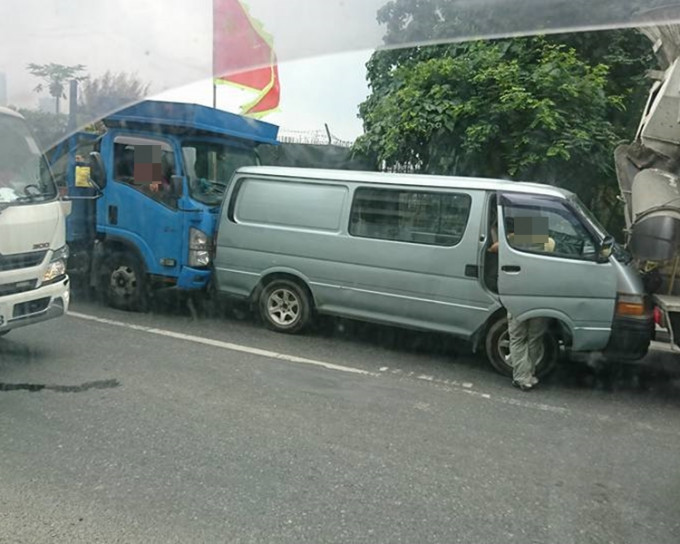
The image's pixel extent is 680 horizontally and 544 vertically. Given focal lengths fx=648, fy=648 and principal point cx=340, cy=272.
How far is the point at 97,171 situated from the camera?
7527 mm

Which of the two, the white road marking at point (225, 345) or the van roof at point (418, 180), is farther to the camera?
the white road marking at point (225, 345)

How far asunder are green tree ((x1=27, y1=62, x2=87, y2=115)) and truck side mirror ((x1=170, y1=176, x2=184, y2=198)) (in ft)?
4.65

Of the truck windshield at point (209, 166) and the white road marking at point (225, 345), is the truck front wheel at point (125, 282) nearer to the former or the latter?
the white road marking at point (225, 345)

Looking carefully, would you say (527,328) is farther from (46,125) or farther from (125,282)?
(46,125)

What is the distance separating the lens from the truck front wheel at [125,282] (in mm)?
7680

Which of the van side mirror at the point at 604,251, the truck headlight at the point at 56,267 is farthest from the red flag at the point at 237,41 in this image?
the van side mirror at the point at 604,251

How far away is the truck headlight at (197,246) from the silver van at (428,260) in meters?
0.20

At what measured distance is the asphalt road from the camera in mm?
3203

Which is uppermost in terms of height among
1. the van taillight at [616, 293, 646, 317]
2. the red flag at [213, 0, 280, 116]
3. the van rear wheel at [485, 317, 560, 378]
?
the red flag at [213, 0, 280, 116]

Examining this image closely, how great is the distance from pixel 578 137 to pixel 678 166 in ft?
10.4

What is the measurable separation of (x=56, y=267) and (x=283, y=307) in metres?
2.43

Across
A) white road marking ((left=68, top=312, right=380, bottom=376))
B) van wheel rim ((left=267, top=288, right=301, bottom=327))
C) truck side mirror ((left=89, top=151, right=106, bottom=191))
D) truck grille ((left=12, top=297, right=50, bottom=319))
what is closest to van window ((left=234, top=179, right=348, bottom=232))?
van wheel rim ((left=267, top=288, right=301, bottom=327))

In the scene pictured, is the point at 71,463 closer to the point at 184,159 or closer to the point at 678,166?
the point at 184,159

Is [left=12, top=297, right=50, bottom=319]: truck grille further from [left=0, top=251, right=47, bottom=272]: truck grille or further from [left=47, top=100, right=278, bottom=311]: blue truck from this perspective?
[left=47, top=100, right=278, bottom=311]: blue truck
